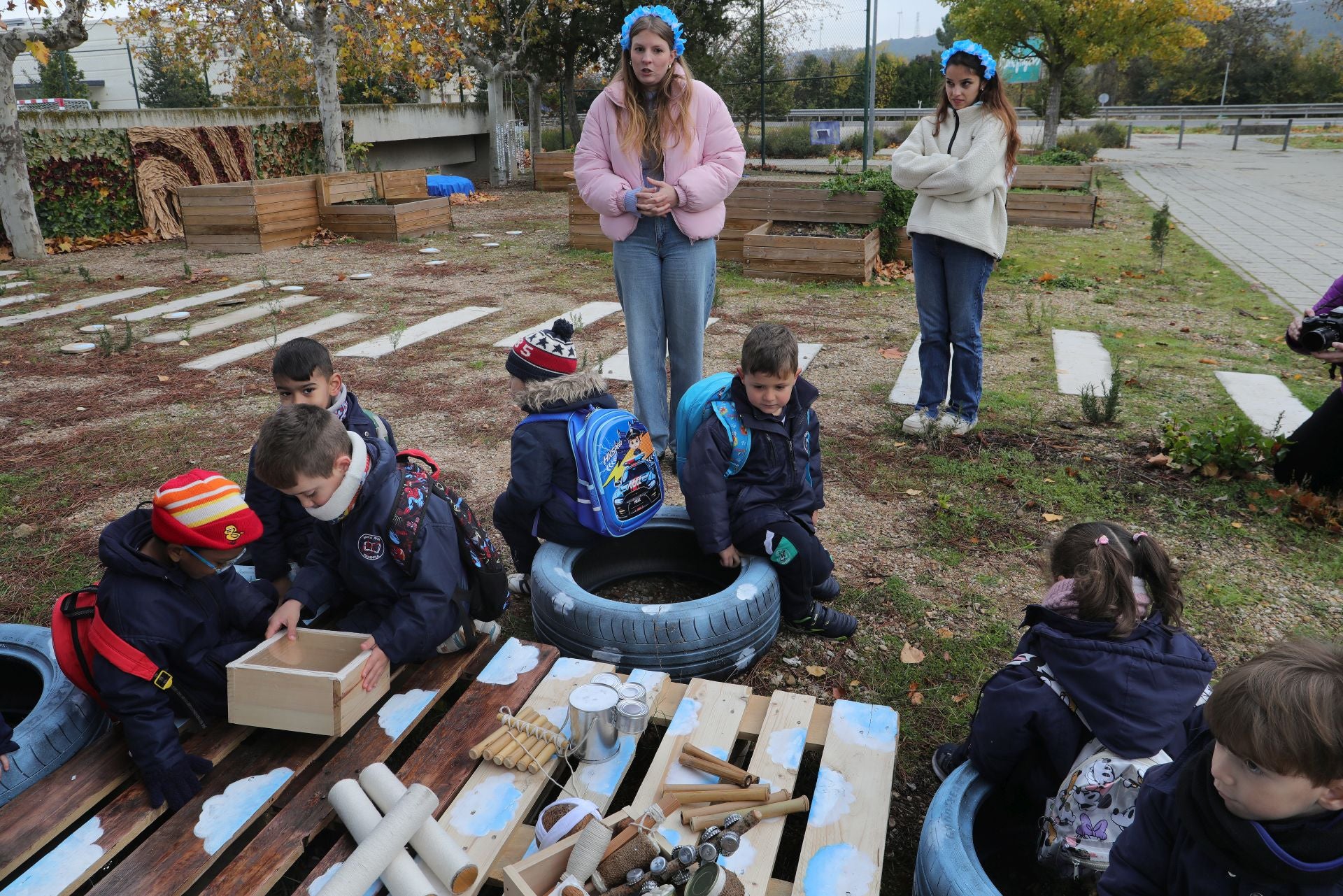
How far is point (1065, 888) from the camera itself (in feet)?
7.34

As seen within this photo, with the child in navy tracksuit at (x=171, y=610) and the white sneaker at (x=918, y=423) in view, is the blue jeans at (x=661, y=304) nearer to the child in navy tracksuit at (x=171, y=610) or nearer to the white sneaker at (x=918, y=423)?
the white sneaker at (x=918, y=423)

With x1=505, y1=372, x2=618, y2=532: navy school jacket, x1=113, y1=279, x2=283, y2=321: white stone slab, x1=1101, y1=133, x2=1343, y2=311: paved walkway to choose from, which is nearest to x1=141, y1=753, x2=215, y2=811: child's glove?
x1=505, y1=372, x2=618, y2=532: navy school jacket

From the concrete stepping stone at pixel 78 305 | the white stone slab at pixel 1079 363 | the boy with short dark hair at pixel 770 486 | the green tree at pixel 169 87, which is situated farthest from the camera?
the green tree at pixel 169 87

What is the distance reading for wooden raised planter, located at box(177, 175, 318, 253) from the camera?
1120 centimetres

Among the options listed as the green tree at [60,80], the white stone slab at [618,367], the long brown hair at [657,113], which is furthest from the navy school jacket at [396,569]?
the green tree at [60,80]

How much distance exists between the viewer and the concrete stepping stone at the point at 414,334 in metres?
6.93

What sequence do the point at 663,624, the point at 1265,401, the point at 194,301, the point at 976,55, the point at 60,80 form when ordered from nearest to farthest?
the point at 663,624 < the point at 976,55 < the point at 1265,401 < the point at 194,301 < the point at 60,80

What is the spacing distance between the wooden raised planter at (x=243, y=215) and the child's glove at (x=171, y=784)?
10.5 m

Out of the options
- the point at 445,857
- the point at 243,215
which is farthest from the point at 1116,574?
the point at 243,215

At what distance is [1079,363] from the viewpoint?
6391 millimetres

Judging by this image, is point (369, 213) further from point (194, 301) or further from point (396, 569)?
point (396, 569)

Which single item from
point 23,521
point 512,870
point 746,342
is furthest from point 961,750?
point 23,521

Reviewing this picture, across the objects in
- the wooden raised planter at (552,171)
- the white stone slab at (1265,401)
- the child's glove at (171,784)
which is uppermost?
the wooden raised planter at (552,171)

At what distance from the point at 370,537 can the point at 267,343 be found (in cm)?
527
